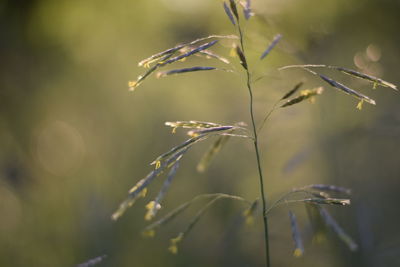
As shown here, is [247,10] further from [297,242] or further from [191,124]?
[297,242]

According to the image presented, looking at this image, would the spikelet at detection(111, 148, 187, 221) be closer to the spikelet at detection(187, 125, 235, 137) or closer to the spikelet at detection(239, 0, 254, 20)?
the spikelet at detection(187, 125, 235, 137)

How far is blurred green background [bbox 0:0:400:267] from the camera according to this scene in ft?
10.8

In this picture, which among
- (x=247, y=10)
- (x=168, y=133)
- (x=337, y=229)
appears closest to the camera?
(x=337, y=229)

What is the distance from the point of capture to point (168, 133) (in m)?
5.04

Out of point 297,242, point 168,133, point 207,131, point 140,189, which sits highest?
point 168,133

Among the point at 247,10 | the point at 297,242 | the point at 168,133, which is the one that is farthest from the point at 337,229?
the point at 168,133

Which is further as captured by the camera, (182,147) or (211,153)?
(211,153)

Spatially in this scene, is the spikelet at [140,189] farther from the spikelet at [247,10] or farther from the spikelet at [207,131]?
the spikelet at [247,10]

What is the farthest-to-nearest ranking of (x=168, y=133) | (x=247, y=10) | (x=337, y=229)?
(x=168, y=133)
(x=247, y=10)
(x=337, y=229)

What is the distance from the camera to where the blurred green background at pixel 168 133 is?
330cm

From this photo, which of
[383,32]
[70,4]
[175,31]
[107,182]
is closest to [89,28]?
[70,4]

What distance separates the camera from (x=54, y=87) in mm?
5695

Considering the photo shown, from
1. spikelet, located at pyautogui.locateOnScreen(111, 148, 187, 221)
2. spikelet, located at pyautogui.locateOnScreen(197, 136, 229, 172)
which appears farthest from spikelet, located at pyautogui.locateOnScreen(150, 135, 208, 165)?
spikelet, located at pyautogui.locateOnScreen(197, 136, 229, 172)

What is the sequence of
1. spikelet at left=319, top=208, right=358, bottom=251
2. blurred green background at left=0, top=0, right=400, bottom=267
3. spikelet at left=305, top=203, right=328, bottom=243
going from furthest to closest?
blurred green background at left=0, top=0, right=400, bottom=267, spikelet at left=305, top=203, right=328, bottom=243, spikelet at left=319, top=208, right=358, bottom=251
